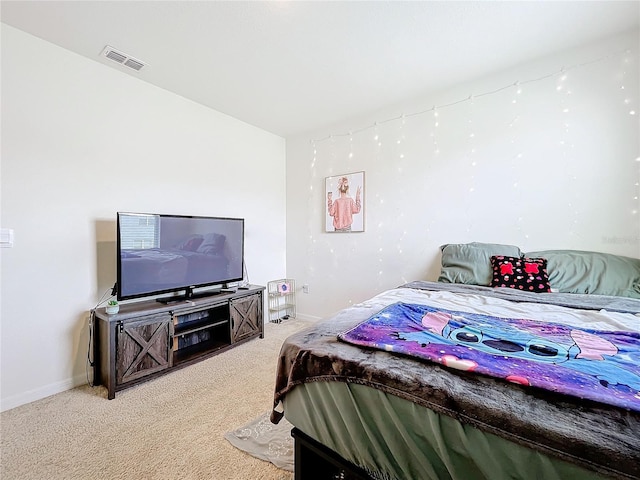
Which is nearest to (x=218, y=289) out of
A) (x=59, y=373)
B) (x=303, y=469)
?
(x=59, y=373)

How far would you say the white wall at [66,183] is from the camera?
198cm

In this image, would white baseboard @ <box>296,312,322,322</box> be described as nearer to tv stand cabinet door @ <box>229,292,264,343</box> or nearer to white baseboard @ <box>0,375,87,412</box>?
tv stand cabinet door @ <box>229,292,264,343</box>

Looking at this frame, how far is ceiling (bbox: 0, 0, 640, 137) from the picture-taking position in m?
1.86

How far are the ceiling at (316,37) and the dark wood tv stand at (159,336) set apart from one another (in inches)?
81.1

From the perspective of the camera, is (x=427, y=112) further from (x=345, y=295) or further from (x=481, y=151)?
(x=345, y=295)

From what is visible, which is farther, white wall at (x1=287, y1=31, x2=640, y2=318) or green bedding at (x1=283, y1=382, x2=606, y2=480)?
white wall at (x1=287, y1=31, x2=640, y2=318)

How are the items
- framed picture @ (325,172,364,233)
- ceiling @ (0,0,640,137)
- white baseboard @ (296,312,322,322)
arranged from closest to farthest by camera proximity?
1. ceiling @ (0,0,640,137)
2. framed picture @ (325,172,364,233)
3. white baseboard @ (296,312,322,322)

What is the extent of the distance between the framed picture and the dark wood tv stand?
1.42 metres

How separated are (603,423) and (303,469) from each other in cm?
102

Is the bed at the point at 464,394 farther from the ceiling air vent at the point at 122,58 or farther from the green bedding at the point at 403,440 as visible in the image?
the ceiling air vent at the point at 122,58

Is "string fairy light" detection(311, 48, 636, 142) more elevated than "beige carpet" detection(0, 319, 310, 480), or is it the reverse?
"string fairy light" detection(311, 48, 636, 142)

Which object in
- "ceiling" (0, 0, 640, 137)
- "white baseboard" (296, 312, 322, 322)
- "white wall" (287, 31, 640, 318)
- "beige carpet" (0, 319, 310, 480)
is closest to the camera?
"beige carpet" (0, 319, 310, 480)

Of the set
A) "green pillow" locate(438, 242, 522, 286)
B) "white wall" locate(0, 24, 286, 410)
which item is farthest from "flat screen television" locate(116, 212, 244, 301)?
"green pillow" locate(438, 242, 522, 286)

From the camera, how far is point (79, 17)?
1906 millimetres
